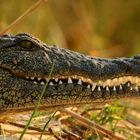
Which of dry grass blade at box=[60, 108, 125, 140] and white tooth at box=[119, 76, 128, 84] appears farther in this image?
dry grass blade at box=[60, 108, 125, 140]

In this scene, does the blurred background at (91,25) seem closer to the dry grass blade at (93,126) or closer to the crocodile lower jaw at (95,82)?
the dry grass blade at (93,126)

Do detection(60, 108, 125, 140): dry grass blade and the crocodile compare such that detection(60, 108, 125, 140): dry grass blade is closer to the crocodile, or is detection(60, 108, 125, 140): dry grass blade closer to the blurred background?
the crocodile

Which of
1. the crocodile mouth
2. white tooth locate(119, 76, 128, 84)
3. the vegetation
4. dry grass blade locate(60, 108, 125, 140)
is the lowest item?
dry grass blade locate(60, 108, 125, 140)

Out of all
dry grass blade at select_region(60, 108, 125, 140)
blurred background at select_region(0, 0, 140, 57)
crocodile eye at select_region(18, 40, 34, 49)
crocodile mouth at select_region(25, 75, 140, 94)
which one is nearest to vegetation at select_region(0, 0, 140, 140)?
blurred background at select_region(0, 0, 140, 57)

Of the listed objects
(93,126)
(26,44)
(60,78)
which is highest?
(26,44)

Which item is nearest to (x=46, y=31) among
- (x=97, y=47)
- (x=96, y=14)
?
(x=97, y=47)

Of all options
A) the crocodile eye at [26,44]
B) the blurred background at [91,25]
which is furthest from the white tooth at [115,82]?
Result: the blurred background at [91,25]

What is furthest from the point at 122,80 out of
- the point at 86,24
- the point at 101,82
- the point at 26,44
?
the point at 86,24

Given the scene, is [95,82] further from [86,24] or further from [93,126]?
[86,24]
